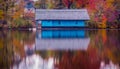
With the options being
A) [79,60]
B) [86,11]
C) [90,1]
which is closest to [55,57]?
[79,60]

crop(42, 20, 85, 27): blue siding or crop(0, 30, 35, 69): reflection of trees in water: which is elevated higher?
crop(0, 30, 35, 69): reflection of trees in water

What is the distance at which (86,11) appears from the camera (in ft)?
139

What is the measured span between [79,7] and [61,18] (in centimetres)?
613

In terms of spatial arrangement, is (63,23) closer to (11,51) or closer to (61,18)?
(61,18)

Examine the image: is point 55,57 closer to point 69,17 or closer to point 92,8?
point 69,17

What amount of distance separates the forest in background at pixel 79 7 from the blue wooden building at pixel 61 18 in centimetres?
110

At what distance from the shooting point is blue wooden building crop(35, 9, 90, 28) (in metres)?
40.3

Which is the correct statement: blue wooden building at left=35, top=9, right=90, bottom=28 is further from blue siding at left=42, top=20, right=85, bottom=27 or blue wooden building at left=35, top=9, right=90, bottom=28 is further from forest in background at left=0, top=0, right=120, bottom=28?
forest in background at left=0, top=0, right=120, bottom=28

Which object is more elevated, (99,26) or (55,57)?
(55,57)

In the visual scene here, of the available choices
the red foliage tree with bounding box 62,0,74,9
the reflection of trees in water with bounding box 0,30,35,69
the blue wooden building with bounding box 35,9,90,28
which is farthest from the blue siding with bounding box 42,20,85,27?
the reflection of trees in water with bounding box 0,30,35,69

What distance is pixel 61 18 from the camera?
4112cm

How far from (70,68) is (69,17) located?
103 feet

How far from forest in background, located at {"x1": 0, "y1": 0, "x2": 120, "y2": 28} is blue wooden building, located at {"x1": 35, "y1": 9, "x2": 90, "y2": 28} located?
110 centimetres

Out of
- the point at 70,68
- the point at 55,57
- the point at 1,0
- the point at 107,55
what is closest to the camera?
the point at 70,68
